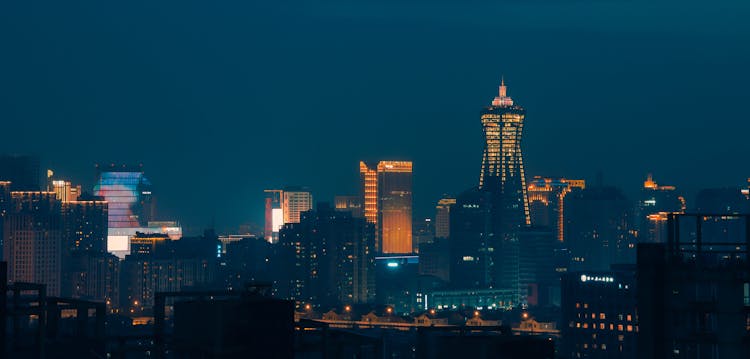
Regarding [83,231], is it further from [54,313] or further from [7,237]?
[54,313]

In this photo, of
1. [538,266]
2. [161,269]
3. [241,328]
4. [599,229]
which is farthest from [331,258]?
[241,328]

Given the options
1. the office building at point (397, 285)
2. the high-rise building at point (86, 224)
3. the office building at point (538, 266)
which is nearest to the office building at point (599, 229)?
the office building at point (538, 266)

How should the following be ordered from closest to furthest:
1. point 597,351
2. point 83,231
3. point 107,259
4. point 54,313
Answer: point 54,313, point 597,351, point 107,259, point 83,231

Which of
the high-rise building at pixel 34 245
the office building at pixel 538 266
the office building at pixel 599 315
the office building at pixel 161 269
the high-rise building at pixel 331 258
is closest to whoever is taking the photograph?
the office building at pixel 599 315

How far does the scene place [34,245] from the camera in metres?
162

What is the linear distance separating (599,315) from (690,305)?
78905 mm

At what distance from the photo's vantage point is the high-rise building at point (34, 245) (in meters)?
158

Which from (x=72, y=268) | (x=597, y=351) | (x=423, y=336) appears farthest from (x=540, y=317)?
(x=423, y=336)

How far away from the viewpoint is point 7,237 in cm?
16450

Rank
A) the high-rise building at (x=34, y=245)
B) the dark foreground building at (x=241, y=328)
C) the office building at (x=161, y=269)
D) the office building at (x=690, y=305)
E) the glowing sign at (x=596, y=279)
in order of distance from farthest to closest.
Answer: the high-rise building at (x=34, y=245), the office building at (x=161, y=269), the glowing sign at (x=596, y=279), the office building at (x=690, y=305), the dark foreground building at (x=241, y=328)

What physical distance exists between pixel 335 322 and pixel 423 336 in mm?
93932

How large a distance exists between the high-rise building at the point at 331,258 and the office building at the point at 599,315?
47994 mm

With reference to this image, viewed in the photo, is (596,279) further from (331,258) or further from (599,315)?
(331,258)

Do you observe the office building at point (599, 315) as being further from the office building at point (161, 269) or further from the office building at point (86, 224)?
the office building at point (86, 224)
